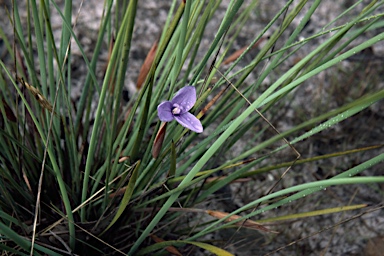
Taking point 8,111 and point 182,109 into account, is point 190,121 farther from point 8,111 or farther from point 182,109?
point 8,111

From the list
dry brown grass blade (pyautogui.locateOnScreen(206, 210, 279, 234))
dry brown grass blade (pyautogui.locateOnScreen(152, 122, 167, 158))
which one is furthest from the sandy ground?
dry brown grass blade (pyautogui.locateOnScreen(152, 122, 167, 158))

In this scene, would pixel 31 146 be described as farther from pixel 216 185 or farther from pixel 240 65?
pixel 240 65

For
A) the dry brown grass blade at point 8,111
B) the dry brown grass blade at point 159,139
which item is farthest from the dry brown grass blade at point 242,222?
the dry brown grass blade at point 8,111

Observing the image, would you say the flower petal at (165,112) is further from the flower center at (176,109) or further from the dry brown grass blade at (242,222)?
the dry brown grass blade at (242,222)

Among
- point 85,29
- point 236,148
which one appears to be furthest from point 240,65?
point 85,29

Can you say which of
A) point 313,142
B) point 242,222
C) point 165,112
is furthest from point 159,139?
point 313,142

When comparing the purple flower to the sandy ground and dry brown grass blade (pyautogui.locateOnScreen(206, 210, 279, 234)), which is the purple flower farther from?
the sandy ground
